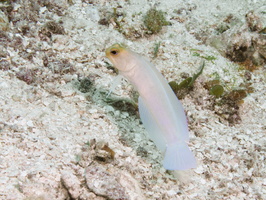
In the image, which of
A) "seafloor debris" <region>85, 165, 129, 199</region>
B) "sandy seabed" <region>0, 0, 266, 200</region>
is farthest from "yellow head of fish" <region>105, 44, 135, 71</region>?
"seafloor debris" <region>85, 165, 129, 199</region>

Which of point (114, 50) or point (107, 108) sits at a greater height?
point (114, 50)

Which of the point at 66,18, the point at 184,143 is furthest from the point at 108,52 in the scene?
the point at 66,18

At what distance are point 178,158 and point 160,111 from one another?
52 centimetres

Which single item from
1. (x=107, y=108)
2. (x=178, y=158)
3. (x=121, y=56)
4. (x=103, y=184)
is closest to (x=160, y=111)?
(x=178, y=158)

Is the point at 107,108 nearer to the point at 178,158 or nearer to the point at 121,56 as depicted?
the point at 121,56

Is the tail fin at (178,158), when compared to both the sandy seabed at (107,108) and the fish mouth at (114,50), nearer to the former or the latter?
the sandy seabed at (107,108)

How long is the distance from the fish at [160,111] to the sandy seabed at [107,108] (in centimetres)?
49

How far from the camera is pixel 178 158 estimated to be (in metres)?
2.58

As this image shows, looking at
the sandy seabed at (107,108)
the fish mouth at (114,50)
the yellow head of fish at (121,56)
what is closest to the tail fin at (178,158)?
the sandy seabed at (107,108)

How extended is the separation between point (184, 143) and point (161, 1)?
15.3 ft

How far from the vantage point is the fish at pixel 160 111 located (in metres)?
2.60

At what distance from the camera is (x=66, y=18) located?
509cm

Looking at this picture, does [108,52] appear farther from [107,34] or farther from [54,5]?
[54,5]

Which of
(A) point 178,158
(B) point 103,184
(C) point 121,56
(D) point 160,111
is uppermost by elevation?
(C) point 121,56
